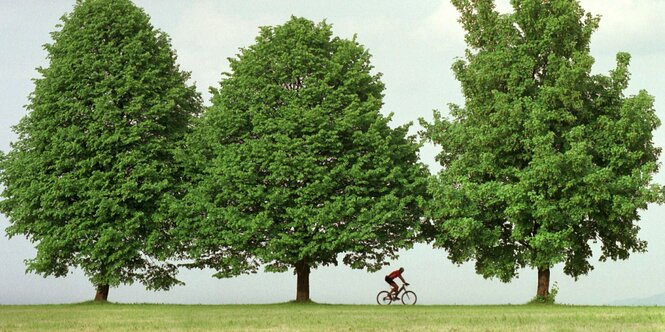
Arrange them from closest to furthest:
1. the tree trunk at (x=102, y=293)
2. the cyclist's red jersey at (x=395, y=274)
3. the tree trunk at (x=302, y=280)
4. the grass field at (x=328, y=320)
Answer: the grass field at (x=328, y=320) → the cyclist's red jersey at (x=395, y=274) → the tree trunk at (x=302, y=280) → the tree trunk at (x=102, y=293)

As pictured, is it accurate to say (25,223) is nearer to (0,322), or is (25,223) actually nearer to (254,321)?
(0,322)

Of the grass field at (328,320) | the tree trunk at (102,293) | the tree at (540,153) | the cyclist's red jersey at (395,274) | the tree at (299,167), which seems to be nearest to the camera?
the grass field at (328,320)

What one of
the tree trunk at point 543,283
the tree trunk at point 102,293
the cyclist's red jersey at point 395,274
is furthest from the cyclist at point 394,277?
the tree trunk at point 102,293

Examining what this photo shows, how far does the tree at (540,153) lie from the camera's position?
37500 mm

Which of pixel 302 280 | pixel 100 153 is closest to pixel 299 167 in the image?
pixel 302 280

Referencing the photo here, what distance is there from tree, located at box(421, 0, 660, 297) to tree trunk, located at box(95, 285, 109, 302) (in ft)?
60.6

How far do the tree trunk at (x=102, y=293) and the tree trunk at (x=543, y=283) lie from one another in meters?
23.7

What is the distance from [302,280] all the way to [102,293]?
11585 millimetres

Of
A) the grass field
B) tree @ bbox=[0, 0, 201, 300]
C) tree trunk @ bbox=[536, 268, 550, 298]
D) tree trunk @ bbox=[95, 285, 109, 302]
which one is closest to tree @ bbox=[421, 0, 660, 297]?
tree trunk @ bbox=[536, 268, 550, 298]

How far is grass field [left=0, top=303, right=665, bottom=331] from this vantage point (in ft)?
81.6

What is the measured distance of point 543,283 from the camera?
133 feet

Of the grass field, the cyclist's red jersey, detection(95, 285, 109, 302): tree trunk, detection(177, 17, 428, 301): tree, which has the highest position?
detection(177, 17, 428, 301): tree

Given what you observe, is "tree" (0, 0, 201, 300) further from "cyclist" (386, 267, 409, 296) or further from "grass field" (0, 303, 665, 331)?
"cyclist" (386, 267, 409, 296)

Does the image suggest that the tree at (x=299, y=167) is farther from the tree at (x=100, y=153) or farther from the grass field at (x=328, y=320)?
the grass field at (x=328, y=320)
